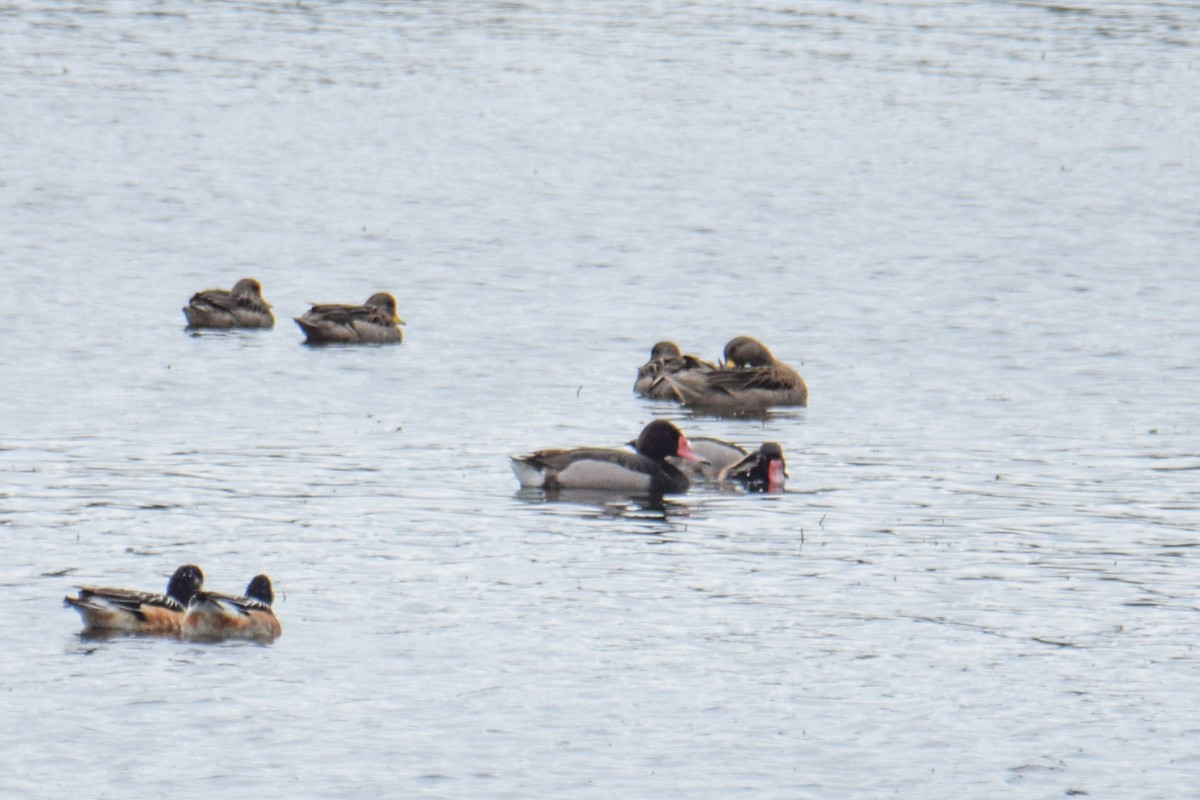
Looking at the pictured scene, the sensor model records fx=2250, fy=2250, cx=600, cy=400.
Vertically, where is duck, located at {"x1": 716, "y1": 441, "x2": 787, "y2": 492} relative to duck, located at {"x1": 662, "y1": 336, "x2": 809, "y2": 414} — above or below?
below

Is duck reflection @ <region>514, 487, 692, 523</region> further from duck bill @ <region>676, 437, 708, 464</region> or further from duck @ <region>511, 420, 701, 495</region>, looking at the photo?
duck bill @ <region>676, 437, 708, 464</region>

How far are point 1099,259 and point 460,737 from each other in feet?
76.9

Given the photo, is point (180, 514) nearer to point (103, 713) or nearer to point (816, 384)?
point (103, 713)

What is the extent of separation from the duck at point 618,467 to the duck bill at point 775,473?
3.03 ft

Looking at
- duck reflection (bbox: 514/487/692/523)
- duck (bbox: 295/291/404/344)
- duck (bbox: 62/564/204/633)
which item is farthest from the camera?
duck (bbox: 295/291/404/344)

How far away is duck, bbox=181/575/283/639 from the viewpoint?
1296cm

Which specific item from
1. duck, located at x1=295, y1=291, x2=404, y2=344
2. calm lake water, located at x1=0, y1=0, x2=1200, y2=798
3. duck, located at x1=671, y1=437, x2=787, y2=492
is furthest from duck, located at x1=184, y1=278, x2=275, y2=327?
duck, located at x1=671, y1=437, x2=787, y2=492

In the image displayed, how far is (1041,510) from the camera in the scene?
57.7 ft

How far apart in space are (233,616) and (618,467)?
6.08 m

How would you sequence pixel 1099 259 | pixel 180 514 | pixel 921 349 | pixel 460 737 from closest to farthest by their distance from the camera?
pixel 460 737, pixel 180 514, pixel 921 349, pixel 1099 259

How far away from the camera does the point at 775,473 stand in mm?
18703

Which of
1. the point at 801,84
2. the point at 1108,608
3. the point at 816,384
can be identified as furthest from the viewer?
the point at 801,84

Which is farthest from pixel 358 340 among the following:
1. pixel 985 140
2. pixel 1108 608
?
pixel 985 140

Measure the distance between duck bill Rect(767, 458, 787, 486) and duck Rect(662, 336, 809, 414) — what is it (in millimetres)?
4406
